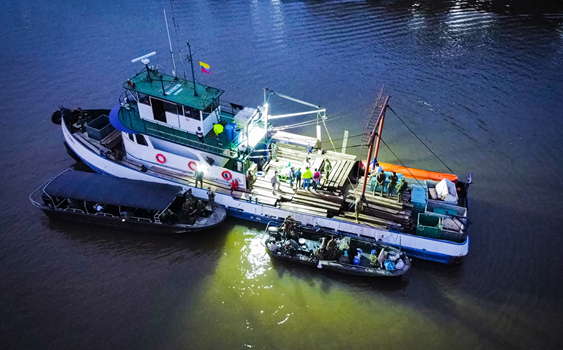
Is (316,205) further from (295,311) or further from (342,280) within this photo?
(295,311)

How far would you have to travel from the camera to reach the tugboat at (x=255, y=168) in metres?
20.5

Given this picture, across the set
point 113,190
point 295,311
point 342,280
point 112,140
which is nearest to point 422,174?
point 342,280

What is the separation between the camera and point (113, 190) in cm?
2197

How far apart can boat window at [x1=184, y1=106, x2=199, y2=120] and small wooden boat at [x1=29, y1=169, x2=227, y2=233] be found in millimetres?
3886

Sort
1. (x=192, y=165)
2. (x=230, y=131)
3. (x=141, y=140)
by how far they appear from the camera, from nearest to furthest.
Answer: (x=230, y=131)
(x=192, y=165)
(x=141, y=140)

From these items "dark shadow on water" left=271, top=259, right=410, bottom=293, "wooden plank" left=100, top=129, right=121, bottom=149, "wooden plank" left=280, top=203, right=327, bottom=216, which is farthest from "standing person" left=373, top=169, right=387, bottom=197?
"wooden plank" left=100, top=129, right=121, bottom=149

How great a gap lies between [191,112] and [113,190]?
586cm

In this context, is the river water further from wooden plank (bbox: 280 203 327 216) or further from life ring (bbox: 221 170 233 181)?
life ring (bbox: 221 170 233 181)

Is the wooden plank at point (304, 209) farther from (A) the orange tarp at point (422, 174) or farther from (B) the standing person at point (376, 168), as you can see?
(A) the orange tarp at point (422, 174)

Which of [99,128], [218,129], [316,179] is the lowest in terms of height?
[316,179]

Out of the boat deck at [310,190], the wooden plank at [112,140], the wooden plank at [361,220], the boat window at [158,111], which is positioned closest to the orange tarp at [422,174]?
the boat deck at [310,190]

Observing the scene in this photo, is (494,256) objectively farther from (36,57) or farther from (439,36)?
Result: (36,57)

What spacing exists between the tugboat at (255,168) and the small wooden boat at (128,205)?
1163 millimetres

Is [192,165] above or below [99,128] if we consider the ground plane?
below
